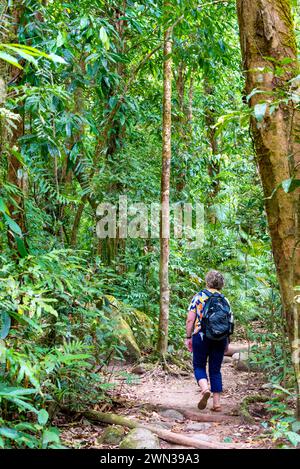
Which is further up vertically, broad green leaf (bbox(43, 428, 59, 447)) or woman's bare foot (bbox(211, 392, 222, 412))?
broad green leaf (bbox(43, 428, 59, 447))

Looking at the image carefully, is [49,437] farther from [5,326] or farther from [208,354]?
[208,354]

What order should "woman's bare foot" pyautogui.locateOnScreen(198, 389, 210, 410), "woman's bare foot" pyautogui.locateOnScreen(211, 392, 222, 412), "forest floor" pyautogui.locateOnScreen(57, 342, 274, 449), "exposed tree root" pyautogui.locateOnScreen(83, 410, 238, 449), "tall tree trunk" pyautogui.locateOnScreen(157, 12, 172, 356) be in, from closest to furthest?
"exposed tree root" pyautogui.locateOnScreen(83, 410, 238, 449) < "forest floor" pyautogui.locateOnScreen(57, 342, 274, 449) < "woman's bare foot" pyautogui.locateOnScreen(198, 389, 210, 410) < "woman's bare foot" pyautogui.locateOnScreen(211, 392, 222, 412) < "tall tree trunk" pyautogui.locateOnScreen(157, 12, 172, 356)

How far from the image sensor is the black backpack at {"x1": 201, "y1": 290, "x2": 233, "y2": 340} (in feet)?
16.8

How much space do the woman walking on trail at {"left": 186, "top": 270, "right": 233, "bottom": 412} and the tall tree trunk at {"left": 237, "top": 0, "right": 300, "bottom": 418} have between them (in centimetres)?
108

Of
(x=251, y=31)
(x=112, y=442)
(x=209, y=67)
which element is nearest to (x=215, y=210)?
(x=209, y=67)

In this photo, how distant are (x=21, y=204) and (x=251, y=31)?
2526 millimetres

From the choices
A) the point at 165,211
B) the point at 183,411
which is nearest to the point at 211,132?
the point at 165,211

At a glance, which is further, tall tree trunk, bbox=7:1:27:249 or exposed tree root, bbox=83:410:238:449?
tall tree trunk, bbox=7:1:27:249

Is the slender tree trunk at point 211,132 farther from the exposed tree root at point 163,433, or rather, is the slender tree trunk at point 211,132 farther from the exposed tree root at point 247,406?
the exposed tree root at point 163,433

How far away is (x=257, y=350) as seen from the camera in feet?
20.4

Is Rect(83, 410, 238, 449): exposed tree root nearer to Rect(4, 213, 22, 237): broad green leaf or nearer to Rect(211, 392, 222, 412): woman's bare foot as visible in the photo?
Rect(211, 392, 222, 412): woman's bare foot

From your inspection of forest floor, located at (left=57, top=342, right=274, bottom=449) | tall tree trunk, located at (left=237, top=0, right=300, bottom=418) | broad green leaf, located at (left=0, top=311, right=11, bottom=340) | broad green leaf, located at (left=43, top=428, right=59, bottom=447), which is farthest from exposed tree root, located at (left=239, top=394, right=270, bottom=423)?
broad green leaf, located at (left=0, top=311, right=11, bottom=340)

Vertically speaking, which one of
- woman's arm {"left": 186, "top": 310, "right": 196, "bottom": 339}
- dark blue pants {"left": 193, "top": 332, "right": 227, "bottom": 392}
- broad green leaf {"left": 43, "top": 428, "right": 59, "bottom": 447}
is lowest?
broad green leaf {"left": 43, "top": 428, "right": 59, "bottom": 447}
